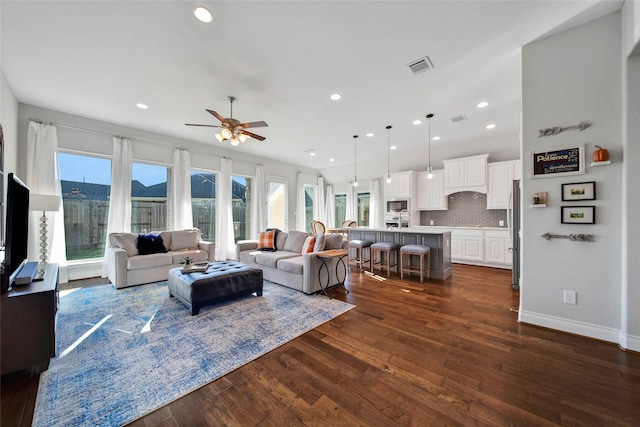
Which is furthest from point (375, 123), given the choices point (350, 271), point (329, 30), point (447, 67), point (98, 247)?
point (98, 247)

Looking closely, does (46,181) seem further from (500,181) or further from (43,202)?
(500,181)

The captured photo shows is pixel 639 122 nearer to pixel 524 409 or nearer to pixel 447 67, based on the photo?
pixel 447 67

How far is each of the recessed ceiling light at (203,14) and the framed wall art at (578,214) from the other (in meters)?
3.81

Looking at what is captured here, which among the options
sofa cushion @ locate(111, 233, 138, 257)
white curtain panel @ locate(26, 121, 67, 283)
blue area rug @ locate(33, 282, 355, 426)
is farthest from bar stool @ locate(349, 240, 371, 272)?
white curtain panel @ locate(26, 121, 67, 283)

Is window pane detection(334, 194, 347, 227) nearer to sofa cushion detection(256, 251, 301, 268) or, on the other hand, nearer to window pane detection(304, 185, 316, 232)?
window pane detection(304, 185, 316, 232)

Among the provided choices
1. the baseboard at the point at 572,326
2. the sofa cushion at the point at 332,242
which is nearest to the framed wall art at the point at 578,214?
the baseboard at the point at 572,326

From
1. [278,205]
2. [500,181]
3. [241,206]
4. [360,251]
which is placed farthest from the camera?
[278,205]

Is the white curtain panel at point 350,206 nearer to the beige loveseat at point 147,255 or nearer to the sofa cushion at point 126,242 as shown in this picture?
the beige loveseat at point 147,255

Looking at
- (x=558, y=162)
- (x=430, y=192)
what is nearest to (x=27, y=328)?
(x=558, y=162)

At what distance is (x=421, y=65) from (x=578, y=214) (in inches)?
88.8

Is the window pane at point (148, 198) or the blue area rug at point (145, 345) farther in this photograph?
the window pane at point (148, 198)

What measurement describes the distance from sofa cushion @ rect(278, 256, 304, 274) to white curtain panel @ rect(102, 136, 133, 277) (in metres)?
3.26

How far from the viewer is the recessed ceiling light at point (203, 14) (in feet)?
6.72

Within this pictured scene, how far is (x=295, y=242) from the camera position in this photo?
4684mm
